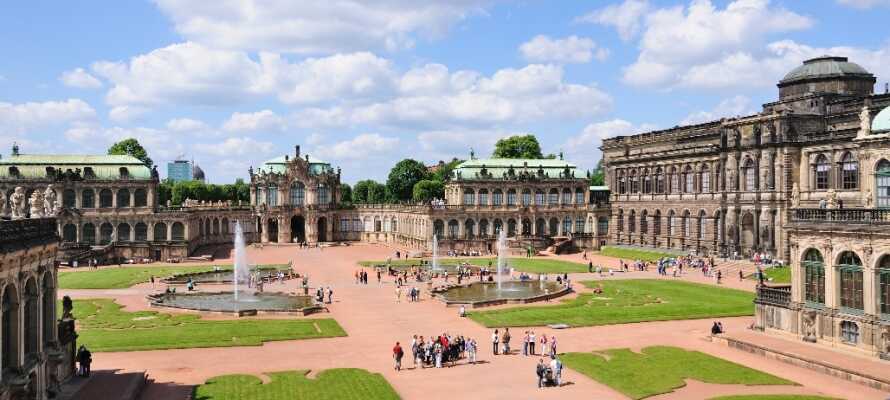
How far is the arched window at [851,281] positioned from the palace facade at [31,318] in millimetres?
41596

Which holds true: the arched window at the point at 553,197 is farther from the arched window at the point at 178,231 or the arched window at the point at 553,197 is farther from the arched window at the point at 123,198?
the arched window at the point at 123,198

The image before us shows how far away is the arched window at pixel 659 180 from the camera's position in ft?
368

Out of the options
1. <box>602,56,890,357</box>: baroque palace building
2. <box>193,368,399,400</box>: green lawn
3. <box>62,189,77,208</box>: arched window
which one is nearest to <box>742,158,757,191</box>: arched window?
<box>602,56,890,357</box>: baroque palace building

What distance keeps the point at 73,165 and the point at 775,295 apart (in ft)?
326

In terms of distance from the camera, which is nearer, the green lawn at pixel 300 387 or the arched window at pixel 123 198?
the green lawn at pixel 300 387

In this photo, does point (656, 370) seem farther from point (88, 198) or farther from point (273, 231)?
point (273, 231)

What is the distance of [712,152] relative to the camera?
10012 cm

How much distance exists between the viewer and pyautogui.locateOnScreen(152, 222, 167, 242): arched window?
114m

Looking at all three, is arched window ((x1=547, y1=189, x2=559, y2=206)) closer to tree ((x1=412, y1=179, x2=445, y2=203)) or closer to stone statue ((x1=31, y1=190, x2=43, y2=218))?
tree ((x1=412, y1=179, x2=445, y2=203))

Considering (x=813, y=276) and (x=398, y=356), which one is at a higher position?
(x=813, y=276)

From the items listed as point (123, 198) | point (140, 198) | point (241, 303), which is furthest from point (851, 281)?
point (123, 198)

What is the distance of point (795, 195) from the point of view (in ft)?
190

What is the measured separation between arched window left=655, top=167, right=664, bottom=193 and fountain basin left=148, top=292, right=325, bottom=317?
63.0m

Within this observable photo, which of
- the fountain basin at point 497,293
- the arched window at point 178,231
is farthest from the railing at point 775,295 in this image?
the arched window at point 178,231
